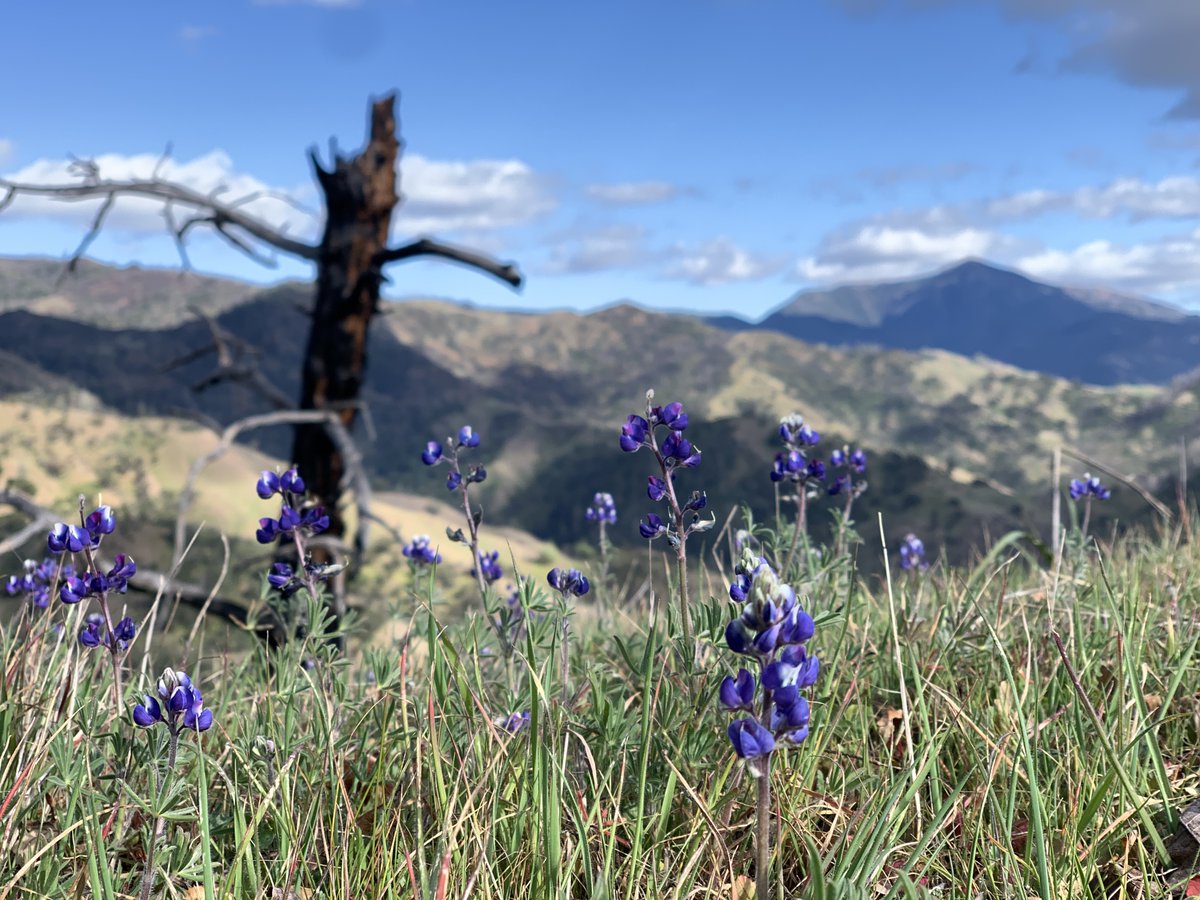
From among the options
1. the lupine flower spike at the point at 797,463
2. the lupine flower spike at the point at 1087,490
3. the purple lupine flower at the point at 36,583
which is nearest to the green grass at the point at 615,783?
the lupine flower spike at the point at 797,463

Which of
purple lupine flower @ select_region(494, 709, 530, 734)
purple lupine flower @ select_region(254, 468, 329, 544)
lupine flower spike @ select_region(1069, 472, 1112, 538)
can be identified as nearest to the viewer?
purple lupine flower @ select_region(494, 709, 530, 734)

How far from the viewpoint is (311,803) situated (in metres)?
2.42

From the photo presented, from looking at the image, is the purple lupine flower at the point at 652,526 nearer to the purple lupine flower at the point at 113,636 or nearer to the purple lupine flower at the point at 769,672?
the purple lupine flower at the point at 769,672

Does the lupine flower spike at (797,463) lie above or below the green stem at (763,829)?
above

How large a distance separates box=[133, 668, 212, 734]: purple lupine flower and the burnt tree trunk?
31.0 ft

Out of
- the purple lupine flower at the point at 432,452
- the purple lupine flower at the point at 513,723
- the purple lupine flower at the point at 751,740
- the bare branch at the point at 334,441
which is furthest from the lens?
the bare branch at the point at 334,441

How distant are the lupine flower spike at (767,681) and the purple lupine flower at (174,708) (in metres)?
1.24

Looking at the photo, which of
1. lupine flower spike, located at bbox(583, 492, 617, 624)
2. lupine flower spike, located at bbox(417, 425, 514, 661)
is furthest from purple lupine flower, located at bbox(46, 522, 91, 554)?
lupine flower spike, located at bbox(583, 492, 617, 624)

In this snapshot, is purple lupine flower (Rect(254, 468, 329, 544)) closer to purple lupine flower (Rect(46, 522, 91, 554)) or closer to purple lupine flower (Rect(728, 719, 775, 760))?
purple lupine flower (Rect(46, 522, 91, 554))

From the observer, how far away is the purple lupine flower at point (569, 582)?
3023mm

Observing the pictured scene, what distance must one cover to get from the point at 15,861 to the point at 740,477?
15640 cm

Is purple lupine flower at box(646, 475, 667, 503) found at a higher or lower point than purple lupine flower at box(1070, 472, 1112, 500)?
higher

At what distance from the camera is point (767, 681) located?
5.38 ft

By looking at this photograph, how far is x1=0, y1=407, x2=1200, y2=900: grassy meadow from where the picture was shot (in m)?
2.18
